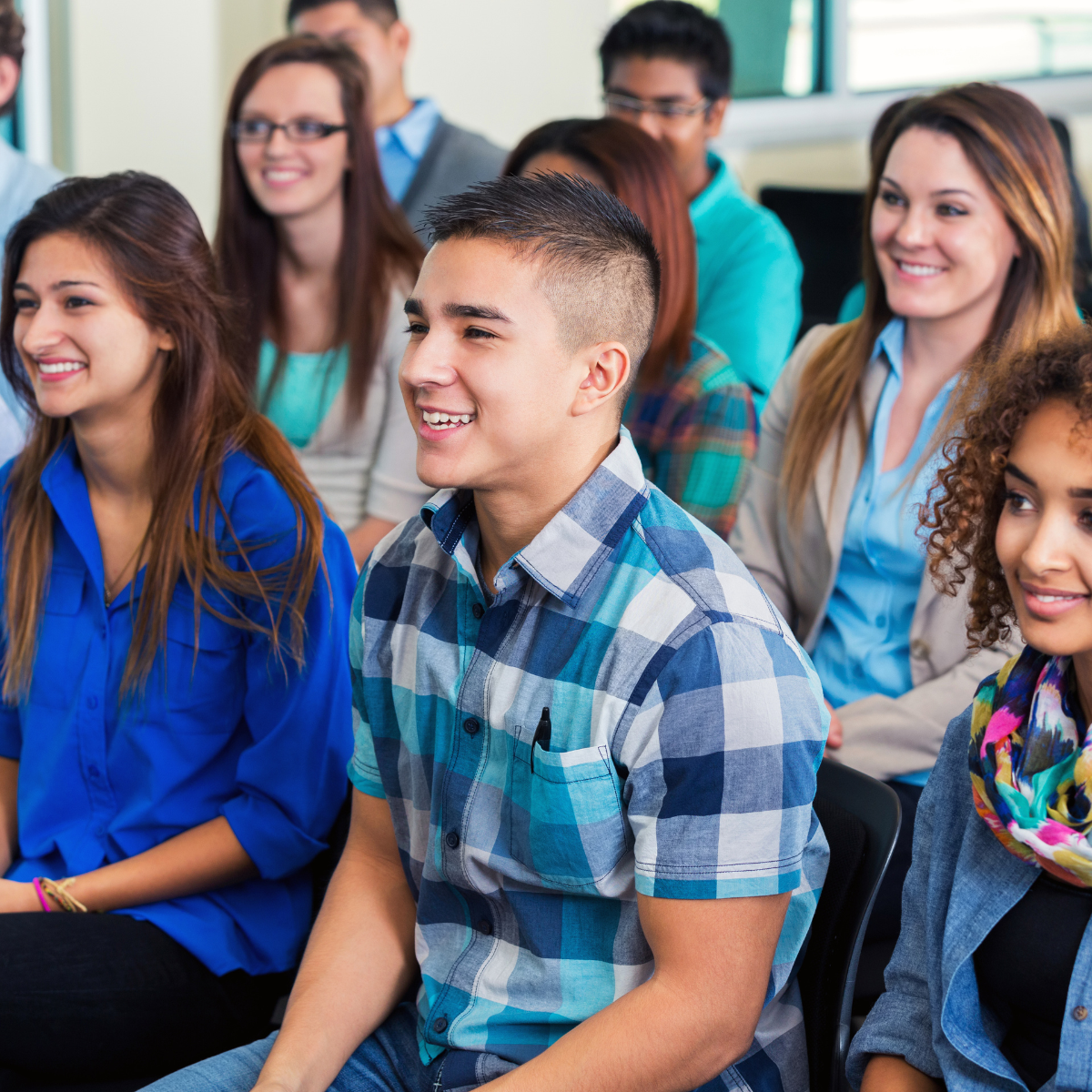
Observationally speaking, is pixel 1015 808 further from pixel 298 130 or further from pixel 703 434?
pixel 298 130

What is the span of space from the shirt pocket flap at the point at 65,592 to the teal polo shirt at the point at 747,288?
4.82 feet

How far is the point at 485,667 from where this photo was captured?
1.17 meters

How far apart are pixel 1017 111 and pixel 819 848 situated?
1.27 metres

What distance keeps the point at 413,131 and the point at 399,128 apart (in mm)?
46

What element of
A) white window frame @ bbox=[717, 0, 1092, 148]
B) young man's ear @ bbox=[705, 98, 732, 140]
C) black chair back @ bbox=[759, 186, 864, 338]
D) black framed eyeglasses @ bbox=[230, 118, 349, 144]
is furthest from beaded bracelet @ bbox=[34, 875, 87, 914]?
white window frame @ bbox=[717, 0, 1092, 148]

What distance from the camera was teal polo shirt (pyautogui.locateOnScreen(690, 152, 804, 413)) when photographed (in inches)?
105

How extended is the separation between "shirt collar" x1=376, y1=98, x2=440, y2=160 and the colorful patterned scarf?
2514 millimetres

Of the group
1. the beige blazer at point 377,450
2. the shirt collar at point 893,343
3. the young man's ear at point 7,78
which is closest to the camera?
the shirt collar at point 893,343

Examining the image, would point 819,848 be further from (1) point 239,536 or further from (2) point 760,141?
(2) point 760,141

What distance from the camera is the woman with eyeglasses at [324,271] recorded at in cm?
239

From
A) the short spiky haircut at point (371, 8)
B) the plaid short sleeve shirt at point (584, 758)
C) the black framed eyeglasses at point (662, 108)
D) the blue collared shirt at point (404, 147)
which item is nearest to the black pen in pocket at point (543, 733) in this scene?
the plaid short sleeve shirt at point (584, 758)

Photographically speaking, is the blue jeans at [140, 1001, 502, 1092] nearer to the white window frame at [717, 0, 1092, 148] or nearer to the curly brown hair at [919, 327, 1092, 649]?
the curly brown hair at [919, 327, 1092, 649]

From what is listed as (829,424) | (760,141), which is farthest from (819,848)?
(760,141)

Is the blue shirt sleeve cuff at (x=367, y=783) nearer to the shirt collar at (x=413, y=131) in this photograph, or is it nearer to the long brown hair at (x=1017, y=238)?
the long brown hair at (x=1017, y=238)
